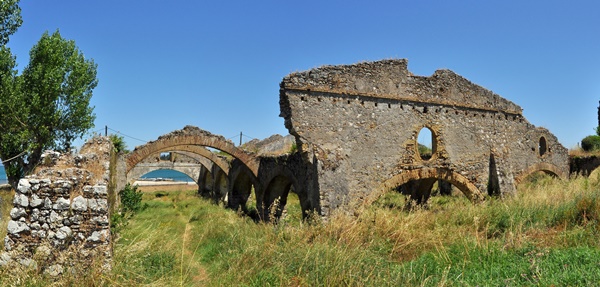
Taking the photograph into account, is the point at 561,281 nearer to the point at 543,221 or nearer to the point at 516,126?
Answer: the point at 543,221

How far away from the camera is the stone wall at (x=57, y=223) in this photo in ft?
13.6

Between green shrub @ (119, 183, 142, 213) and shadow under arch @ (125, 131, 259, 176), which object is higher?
shadow under arch @ (125, 131, 259, 176)

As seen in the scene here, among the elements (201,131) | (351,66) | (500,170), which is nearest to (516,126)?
(500,170)

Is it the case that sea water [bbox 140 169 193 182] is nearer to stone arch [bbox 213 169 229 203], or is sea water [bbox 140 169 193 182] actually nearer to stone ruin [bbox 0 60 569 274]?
stone arch [bbox 213 169 229 203]

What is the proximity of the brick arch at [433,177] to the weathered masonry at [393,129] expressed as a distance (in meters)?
0.03

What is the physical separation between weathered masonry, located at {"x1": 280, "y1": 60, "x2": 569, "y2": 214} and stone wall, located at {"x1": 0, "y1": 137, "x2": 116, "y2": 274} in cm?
584

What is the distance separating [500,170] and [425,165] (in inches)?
114

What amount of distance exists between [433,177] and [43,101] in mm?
14066

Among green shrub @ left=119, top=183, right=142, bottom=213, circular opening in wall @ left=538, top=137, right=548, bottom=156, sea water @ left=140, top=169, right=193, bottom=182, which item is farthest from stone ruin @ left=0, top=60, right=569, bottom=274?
sea water @ left=140, top=169, right=193, bottom=182

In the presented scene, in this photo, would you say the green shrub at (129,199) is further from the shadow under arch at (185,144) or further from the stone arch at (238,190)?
the stone arch at (238,190)

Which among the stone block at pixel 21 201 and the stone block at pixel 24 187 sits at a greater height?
the stone block at pixel 24 187

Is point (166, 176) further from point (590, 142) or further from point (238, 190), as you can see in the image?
point (590, 142)

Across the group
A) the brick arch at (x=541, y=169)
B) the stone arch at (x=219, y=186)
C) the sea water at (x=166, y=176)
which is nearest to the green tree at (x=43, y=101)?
the stone arch at (x=219, y=186)

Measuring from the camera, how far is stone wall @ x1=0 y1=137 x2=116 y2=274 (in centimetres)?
415
